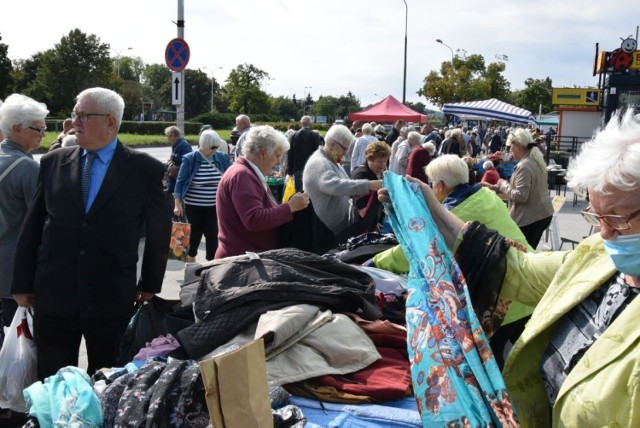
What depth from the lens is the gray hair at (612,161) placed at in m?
1.71

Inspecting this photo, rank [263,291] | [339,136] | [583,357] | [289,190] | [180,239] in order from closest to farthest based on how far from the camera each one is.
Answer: [583,357] < [263,291] < [339,136] < [180,239] < [289,190]

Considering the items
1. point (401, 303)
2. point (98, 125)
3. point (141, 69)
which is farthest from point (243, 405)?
point (141, 69)

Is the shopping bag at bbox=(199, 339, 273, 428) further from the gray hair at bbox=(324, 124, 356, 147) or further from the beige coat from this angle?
the beige coat

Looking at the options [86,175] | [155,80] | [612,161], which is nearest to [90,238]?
[86,175]

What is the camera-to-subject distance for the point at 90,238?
2977 millimetres

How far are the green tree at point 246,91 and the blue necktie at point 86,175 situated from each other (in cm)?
6838

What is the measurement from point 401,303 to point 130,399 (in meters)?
1.47

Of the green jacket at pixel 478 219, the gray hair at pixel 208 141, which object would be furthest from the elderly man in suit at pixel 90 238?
the gray hair at pixel 208 141

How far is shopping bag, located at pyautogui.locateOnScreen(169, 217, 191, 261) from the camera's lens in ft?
23.3

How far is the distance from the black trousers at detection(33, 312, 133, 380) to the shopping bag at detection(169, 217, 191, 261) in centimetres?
391

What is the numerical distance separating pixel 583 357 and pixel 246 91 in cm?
7118

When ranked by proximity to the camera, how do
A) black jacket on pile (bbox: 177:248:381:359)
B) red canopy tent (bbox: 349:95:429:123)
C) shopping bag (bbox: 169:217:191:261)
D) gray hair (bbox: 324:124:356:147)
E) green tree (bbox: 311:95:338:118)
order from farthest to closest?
1. green tree (bbox: 311:95:338:118)
2. red canopy tent (bbox: 349:95:429:123)
3. shopping bag (bbox: 169:217:191:261)
4. gray hair (bbox: 324:124:356:147)
5. black jacket on pile (bbox: 177:248:381:359)

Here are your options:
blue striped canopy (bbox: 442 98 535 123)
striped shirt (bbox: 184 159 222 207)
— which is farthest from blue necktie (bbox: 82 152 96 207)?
blue striped canopy (bbox: 442 98 535 123)

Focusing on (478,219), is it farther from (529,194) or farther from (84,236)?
(529,194)
